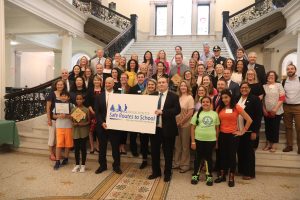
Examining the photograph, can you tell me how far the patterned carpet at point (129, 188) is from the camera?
12.4ft

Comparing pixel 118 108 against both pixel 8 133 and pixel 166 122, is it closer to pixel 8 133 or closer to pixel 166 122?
pixel 166 122

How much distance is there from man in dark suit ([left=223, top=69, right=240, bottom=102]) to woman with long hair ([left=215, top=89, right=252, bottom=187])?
25cm

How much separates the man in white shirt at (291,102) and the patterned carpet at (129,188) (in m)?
2.48

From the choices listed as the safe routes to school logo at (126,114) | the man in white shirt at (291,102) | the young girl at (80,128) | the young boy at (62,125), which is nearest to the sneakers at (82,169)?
the young girl at (80,128)

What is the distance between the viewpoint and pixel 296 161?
4875 millimetres

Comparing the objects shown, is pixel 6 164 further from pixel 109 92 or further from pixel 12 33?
pixel 12 33

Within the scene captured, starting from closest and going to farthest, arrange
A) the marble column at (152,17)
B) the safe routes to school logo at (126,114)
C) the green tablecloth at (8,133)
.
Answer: the safe routes to school logo at (126,114), the green tablecloth at (8,133), the marble column at (152,17)

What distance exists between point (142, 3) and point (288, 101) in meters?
13.6

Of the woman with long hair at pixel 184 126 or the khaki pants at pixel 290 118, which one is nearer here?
the woman with long hair at pixel 184 126

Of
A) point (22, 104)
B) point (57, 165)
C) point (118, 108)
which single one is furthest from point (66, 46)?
point (118, 108)

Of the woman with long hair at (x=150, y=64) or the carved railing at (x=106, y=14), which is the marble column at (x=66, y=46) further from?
the woman with long hair at (x=150, y=64)

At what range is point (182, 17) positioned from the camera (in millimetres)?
16969

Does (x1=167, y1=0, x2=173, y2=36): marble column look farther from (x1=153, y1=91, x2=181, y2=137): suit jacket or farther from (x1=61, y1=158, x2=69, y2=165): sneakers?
(x1=153, y1=91, x2=181, y2=137): suit jacket

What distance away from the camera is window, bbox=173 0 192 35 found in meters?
16.9
